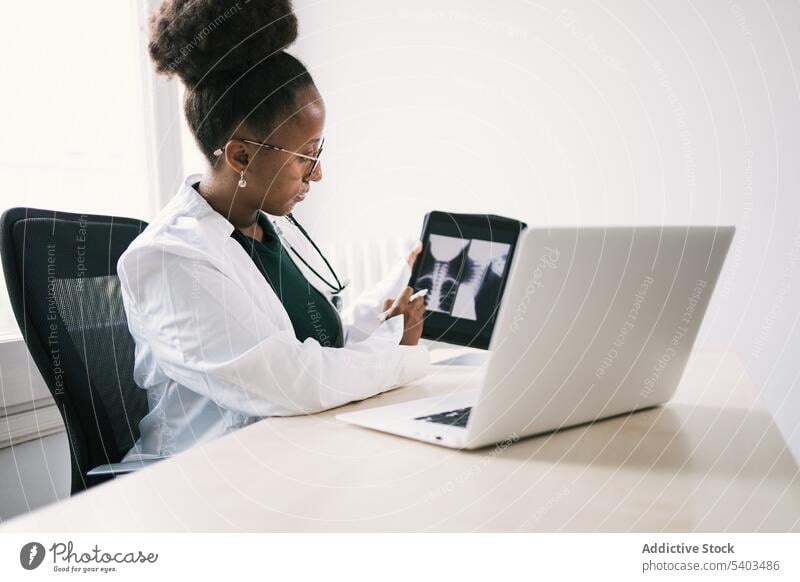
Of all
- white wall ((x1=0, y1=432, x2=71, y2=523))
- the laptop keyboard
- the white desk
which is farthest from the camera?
white wall ((x1=0, y1=432, x2=71, y2=523))

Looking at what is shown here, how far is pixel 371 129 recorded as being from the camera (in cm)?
261

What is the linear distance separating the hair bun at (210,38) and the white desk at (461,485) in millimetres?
549

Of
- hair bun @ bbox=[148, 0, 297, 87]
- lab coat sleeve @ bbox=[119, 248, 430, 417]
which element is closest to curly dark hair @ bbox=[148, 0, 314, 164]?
hair bun @ bbox=[148, 0, 297, 87]

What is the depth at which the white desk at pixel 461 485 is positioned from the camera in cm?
64

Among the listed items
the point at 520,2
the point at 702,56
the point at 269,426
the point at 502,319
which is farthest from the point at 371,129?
the point at 502,319

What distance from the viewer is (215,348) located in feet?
3.43

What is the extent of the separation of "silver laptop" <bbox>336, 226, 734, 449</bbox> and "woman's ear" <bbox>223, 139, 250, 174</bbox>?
1.46ft

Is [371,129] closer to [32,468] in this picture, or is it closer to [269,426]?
[32,468]

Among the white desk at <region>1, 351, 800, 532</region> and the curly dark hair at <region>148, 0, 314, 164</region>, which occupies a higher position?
the curly dark hair at <region>148, 0, 314, 164</region>

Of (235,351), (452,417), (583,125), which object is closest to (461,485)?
(452,417)

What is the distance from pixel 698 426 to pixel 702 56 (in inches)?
59.3

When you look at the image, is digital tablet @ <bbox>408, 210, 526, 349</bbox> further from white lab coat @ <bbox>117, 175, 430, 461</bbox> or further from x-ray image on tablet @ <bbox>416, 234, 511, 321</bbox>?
white lab coat @ <bbox>117, 175, 430, 461</bbox>

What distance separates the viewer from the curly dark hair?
1158 mm

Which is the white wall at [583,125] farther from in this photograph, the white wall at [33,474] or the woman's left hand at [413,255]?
the white wall at [33,474]
